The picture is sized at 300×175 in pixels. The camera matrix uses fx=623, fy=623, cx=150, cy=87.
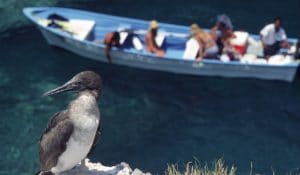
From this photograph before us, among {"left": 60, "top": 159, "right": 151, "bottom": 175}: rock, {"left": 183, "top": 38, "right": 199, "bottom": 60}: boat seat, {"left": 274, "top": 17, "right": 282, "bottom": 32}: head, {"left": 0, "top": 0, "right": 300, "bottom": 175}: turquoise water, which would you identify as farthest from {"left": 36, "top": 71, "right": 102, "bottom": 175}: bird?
{"left": 274, "top": 17, "right": 282, "bottom": 32}: head

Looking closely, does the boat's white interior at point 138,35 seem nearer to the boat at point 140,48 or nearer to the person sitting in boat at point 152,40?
the boat at point 140,48

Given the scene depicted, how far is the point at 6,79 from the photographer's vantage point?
1630 centimetres

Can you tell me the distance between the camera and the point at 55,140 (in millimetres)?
7703

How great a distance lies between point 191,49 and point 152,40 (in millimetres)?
1054

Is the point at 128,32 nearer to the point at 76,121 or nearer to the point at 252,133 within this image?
the point at 252,133

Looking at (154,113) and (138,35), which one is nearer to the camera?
(154,113)

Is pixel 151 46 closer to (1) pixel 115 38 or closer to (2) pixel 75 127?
(1) pixel 115 38

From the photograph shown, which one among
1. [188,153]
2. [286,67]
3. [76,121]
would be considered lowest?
[188,153]

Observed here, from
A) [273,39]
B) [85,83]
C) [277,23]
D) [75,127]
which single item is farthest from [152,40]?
[75,127]

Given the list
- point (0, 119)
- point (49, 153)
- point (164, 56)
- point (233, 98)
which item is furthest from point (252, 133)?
point (49, 153)

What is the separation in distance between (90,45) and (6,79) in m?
2.36

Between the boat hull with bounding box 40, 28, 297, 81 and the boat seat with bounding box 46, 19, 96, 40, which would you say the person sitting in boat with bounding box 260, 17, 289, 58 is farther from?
the boat seat with bounding box 46, 19, 96, 40

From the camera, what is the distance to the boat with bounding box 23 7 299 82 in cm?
1597

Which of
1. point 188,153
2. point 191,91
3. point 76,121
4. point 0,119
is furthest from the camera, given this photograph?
point 191,91
